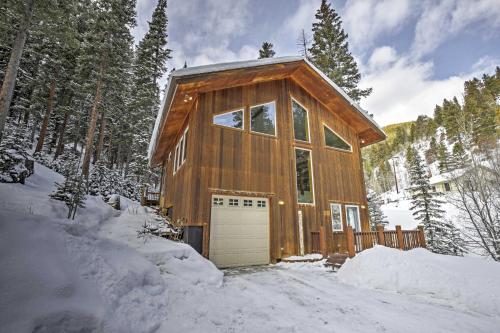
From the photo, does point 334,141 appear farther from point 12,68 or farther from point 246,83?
point 12,68

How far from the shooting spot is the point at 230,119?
911 cm

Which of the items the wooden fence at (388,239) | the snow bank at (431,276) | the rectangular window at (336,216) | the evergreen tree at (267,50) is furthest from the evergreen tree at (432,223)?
the evergreen tree at (267,50)

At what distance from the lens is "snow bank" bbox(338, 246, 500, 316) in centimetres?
415

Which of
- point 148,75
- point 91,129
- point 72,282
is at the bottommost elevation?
point 72,282

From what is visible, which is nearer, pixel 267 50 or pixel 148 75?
pixel 267 50

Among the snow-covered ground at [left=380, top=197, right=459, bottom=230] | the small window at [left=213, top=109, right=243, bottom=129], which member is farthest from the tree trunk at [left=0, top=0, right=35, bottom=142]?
the snow-covered ground at [left=380, top=197, right=459, bottom=230]

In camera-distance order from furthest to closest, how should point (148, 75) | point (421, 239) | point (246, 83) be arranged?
1. point (148, 75)
2. point (246, 83)
3. point (421, 239)

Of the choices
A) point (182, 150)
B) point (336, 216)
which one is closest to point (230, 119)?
point (182, 150)

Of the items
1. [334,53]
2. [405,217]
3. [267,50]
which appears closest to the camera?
[334,53]

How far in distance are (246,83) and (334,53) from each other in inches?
550

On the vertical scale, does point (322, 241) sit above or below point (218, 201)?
below

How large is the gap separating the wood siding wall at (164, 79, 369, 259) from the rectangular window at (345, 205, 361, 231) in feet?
0.86

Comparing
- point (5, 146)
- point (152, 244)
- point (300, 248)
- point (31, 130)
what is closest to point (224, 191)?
point (152, 244)

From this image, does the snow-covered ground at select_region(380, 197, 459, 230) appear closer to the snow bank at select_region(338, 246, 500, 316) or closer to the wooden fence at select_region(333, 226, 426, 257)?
the wooden fence at select_region(333, 226, 426, 257)
